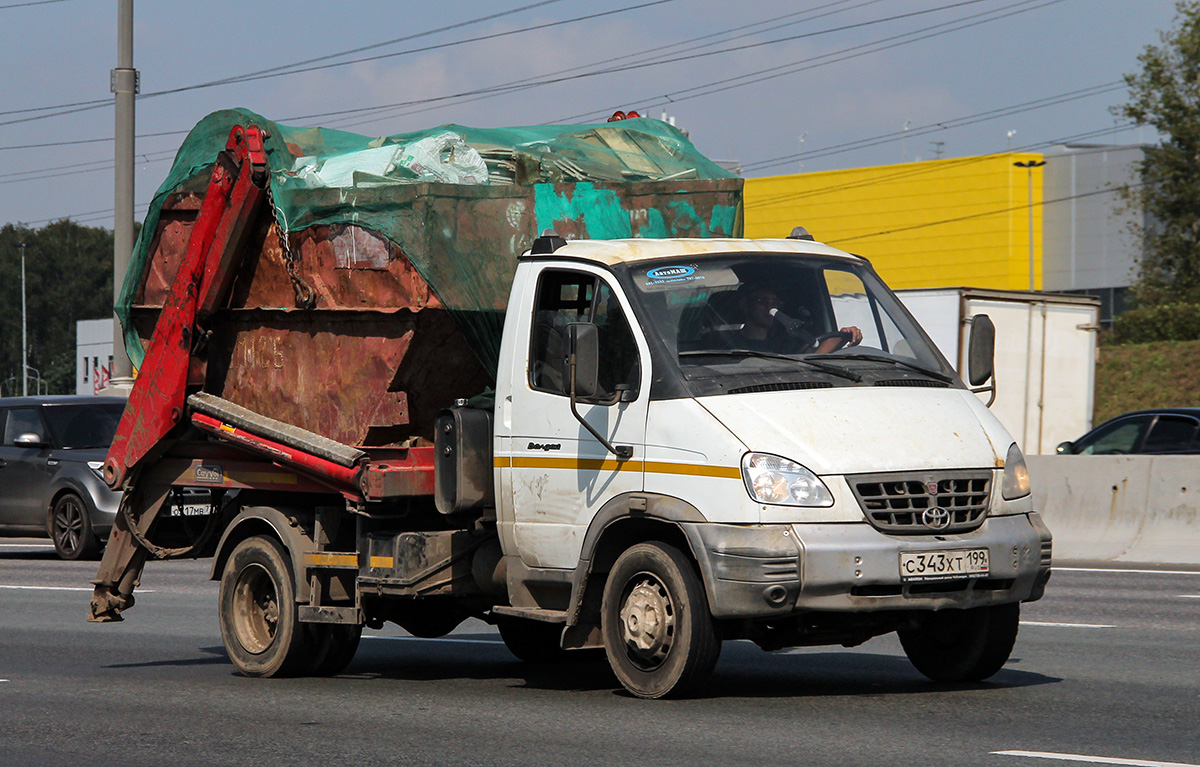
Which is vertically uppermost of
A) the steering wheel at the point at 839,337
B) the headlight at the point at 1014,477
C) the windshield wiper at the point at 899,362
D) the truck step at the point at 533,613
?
the steering wheel at the point at 839,337

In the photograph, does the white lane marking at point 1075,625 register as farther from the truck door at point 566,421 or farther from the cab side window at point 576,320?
the cab side window at point 576,320

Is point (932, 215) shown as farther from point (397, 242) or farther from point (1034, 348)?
point (397, 242)

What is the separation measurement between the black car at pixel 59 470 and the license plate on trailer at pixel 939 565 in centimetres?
1402

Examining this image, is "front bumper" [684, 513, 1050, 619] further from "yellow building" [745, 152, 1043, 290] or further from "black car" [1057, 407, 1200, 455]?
"yellow building" [745, 152, 1043, 290]

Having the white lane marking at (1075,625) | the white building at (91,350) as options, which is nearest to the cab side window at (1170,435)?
the white lane marking at (1075,625)

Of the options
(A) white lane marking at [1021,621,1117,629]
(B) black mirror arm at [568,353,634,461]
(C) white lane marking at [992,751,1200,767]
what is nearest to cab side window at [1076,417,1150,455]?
(A) white lane marking at [1021,621,1117,629]

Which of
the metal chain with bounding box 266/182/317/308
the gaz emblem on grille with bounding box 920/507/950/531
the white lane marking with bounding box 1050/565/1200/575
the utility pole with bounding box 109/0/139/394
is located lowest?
the white lane marking with bounding box 1050/565/1200/575

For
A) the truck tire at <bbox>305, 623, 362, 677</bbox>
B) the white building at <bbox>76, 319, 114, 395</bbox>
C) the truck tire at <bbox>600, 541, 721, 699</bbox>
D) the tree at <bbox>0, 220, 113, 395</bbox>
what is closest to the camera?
the truck tire at <bbox>600, 541, 721, 699</bbox>

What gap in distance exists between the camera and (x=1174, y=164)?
61.1 metres

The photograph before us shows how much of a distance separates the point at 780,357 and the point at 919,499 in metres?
1.01

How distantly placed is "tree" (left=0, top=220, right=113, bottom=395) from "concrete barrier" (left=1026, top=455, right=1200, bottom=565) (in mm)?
114383

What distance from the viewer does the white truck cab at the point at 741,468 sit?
293 inches

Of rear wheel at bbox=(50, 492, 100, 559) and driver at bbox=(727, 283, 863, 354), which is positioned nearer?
driver at bbox=(727, 283, 863, 354)

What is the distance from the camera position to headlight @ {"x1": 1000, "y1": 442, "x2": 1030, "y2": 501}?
7.84 metres
